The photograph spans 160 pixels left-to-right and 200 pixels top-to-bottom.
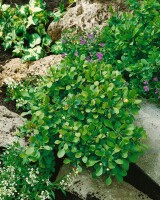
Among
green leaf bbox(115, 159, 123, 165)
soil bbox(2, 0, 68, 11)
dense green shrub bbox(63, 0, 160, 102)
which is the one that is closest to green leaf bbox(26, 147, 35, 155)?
green leaf bbox(115, 159, 123, 165)

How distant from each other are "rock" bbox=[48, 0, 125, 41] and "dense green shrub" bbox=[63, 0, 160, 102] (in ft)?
0.78

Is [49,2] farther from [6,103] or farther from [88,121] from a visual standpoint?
[88,121]

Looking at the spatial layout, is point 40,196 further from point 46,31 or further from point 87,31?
point 46,31

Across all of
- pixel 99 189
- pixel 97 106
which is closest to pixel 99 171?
pixel 99 189

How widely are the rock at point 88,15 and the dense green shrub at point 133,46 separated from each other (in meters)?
0.24

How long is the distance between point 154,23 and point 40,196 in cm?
216

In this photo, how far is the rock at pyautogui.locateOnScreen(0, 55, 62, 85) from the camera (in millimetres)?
4547

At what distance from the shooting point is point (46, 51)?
16.8 feet

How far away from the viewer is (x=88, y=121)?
11.6 feet

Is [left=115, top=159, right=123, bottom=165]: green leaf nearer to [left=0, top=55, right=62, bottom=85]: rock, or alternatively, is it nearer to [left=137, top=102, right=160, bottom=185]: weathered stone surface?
[left=137, top=102, right=160, bottom=185]: weathered stone surface

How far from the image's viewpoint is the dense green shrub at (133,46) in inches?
161

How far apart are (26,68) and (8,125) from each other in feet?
3.24

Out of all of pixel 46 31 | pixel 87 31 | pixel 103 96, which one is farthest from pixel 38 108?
pixel 46 31

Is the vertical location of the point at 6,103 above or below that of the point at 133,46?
below
